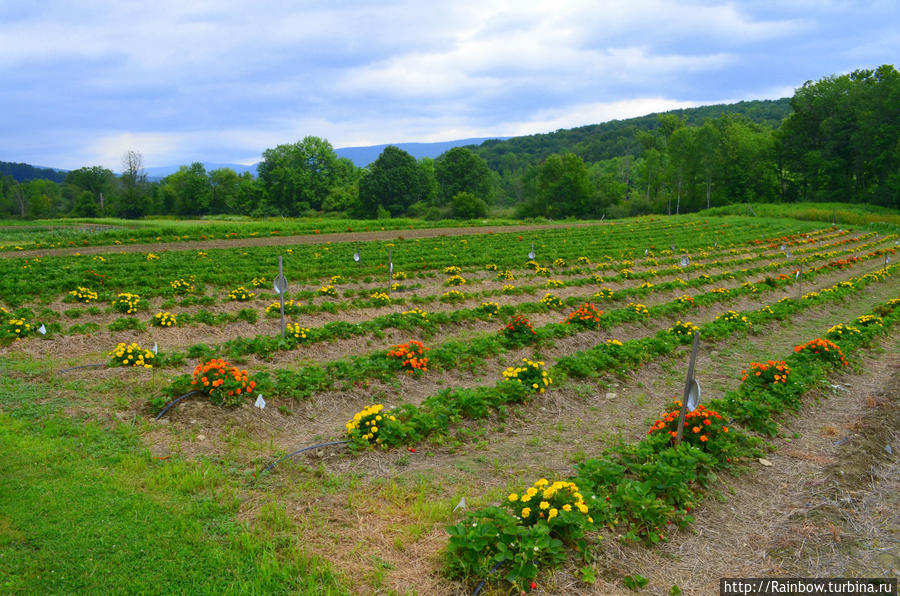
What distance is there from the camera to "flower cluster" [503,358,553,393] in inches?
339

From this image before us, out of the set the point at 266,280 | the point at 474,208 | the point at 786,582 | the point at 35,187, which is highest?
the point at 35,187

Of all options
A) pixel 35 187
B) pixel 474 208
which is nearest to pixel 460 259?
pixel 474 208

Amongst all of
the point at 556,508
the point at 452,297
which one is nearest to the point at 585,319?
the point at 452,297

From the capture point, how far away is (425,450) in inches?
272

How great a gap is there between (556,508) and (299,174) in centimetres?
10270

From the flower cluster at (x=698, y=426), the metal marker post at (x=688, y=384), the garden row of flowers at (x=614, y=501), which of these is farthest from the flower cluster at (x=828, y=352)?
the metal marker post at (x=688, y=384)

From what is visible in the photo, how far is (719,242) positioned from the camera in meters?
35.7

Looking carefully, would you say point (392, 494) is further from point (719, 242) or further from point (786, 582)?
point (719, 242)

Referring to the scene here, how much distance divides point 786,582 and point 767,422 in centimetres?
361

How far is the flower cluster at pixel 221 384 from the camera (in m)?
7.65

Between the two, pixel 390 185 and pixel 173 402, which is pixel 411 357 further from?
pixel 390 185

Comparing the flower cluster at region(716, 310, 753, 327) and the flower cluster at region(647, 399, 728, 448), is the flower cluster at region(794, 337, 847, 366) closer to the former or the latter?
the flower cluster at region(716, 310, 753, 327)

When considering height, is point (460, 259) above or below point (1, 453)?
above

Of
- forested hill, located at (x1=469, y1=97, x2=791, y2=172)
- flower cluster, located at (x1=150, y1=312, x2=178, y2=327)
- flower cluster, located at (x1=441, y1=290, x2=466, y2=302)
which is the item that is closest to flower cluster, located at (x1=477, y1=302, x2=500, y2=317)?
flower cluster, located at (x1=441, y1=290, x2=466, y2=302)
